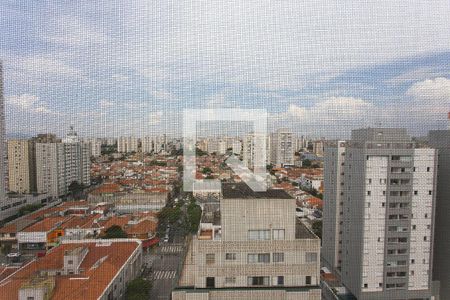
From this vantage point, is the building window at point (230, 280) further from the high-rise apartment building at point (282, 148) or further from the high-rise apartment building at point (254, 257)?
the high-rise apartment building at point (282, 148)

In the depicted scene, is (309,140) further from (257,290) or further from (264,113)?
(257,290)

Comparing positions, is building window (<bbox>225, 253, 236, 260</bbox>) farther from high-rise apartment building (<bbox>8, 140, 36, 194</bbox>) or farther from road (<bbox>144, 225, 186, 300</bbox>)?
high-rise apartment building (<bbox>8, 140, 36, 194</bbox>)

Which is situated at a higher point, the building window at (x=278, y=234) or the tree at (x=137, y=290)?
the building window at (x=278, y=234)

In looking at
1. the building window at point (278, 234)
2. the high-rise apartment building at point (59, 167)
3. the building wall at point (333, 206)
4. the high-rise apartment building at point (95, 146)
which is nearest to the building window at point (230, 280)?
the building window at point (278, 234)

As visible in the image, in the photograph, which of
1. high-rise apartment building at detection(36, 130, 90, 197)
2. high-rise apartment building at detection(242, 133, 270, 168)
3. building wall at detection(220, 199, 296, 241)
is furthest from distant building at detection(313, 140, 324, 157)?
high-rise apartment building at detection(36, 130, 90, 197)

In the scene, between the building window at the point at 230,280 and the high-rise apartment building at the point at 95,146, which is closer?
the building window at the point at 230,280

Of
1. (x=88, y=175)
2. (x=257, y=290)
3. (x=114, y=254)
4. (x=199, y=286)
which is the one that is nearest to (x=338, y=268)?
(x=257, y=290)
